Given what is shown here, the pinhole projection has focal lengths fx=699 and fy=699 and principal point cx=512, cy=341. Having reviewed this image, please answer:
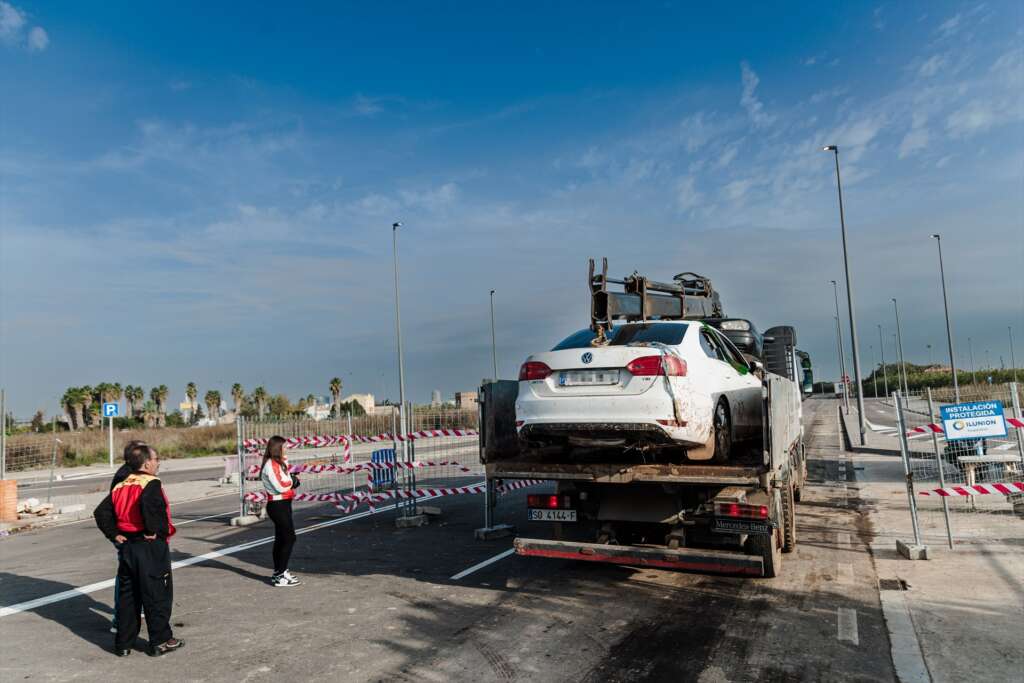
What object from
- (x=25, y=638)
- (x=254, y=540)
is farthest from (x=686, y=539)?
(x=254, y=540)

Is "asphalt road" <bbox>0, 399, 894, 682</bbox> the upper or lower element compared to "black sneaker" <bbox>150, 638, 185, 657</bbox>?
lower

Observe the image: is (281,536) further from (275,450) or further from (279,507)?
(275,450)

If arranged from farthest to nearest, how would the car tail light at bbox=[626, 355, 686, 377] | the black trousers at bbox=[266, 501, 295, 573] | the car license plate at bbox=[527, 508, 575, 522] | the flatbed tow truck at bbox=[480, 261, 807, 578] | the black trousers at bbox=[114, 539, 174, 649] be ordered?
Result: the black trousers at bbox=[266, 501, 295, 573], the car license plate at bbox=[527, 508, 575, 522], the flatbed tow truck at bbox=[480, 261, 807, 578], the car tail light at bbox=[626, 355, 686, 377], the black trousers at bbox=[114, 539, 174, 649]

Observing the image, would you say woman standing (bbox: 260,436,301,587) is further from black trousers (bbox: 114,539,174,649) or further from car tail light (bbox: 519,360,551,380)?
car tail light (bbox: 519,360,551,380)

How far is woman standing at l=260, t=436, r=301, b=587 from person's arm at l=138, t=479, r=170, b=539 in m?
1.86

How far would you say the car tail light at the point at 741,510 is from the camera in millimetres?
6246

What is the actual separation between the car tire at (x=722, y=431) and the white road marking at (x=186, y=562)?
6549 millimetres

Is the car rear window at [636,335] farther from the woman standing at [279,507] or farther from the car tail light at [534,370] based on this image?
the woman standing at [279,507]

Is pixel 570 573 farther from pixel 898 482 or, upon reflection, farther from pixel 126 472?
pixel 898 482

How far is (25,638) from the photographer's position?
5902mm

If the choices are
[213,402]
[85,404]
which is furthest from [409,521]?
[213,402]

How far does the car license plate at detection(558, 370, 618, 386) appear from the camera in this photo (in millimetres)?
6328

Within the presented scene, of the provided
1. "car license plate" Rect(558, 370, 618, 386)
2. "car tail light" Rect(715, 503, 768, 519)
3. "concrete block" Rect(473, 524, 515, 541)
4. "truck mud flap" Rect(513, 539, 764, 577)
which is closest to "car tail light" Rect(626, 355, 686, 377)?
"car license plate" Rect(558, 370, 618, 386)

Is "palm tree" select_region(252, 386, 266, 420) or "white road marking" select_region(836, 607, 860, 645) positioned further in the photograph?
"palm tree" select_region(252, 386, 266, 420)
